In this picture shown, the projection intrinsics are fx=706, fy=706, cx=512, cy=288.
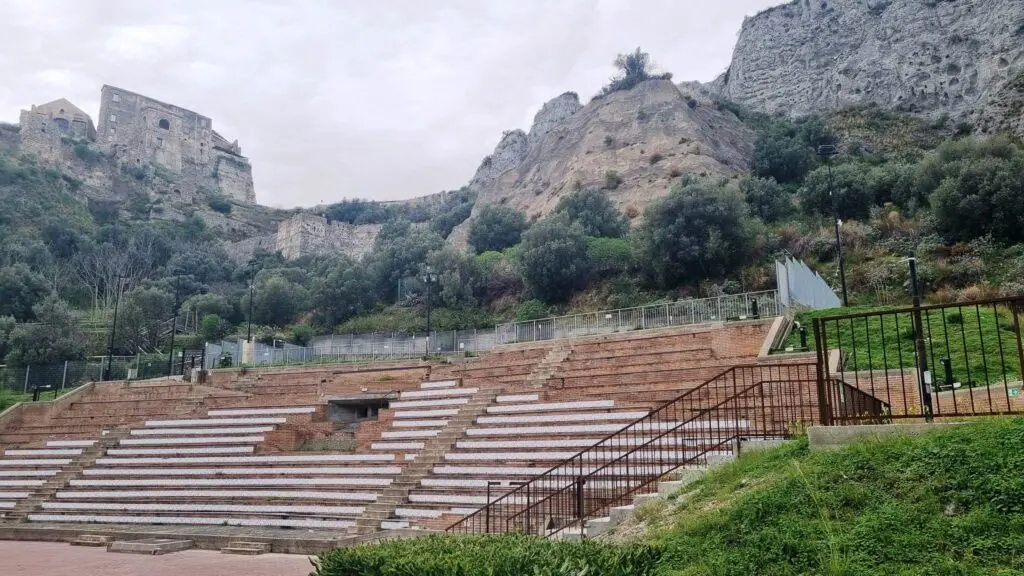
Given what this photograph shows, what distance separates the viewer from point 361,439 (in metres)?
18.8

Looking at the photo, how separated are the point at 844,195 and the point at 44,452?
38.0 m

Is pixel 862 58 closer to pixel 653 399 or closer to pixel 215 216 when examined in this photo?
pixel 653 399

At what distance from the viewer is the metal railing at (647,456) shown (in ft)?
32.0

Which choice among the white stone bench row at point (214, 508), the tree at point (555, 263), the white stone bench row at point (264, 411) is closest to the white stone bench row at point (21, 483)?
the white stone bench row at point (214, 508)

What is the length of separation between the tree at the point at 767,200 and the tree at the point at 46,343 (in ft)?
127

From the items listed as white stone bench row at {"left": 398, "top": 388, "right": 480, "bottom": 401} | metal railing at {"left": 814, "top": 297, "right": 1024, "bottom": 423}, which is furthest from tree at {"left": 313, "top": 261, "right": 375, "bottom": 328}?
metal railing at {"left": 814, "top": 297, "right": 1024, "bottom": 423}

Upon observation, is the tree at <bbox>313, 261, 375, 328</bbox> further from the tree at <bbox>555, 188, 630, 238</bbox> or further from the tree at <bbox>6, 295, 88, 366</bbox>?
the tree at <bbox>555, 188, 630, 238</bbox>

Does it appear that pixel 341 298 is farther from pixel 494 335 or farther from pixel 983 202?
pixel 983 202

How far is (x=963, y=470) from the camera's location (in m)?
5.40

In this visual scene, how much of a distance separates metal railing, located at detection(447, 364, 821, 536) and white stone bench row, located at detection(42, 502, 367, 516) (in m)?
3.80

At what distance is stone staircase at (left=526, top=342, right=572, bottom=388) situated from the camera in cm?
1912

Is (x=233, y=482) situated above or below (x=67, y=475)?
above

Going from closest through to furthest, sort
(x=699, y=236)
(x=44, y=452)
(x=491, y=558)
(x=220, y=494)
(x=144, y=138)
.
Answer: (x=491, y=558) < (x=220, y=494) < (x=44, y=452) < (x=699, y=236) < (x=144, y=138)

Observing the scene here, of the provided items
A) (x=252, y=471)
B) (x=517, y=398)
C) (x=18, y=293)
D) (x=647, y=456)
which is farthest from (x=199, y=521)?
(x=18, y=293)
